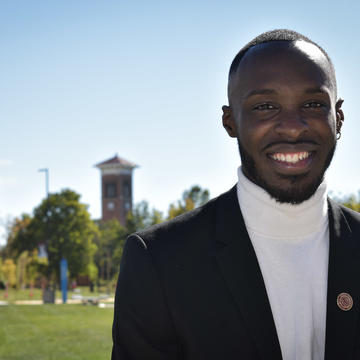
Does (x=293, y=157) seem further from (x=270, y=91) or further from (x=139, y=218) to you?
(x=139, y=218)

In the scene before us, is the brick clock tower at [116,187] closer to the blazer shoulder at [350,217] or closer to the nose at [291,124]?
the blazer shoulder at [350,217]

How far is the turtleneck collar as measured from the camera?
7.63ft

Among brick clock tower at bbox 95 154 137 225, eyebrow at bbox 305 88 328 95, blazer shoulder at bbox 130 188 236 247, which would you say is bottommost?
blazer shoulder at bbox 130 188 236 247

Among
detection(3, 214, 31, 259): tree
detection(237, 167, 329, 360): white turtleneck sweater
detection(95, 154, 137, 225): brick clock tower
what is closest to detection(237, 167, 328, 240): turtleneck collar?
detection(237, 167, 329, 360): white turtleneck sweater

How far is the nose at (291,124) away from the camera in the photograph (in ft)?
7.19

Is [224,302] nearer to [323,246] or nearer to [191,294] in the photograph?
[191,294]

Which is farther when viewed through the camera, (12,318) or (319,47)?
(12,318)

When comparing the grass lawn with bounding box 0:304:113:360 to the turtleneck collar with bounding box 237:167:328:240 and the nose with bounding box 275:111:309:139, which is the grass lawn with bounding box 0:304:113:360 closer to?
the turtleneck collar with bounding box 237:167:328:240

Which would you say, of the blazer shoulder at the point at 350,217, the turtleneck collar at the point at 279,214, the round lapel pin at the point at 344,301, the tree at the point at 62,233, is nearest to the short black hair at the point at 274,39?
the turtleneck collar at the point at 279,214

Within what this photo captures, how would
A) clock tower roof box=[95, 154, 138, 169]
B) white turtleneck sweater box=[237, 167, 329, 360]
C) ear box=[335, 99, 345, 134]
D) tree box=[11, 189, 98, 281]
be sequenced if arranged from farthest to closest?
clock tower roof box=[95, 154, 138, 169]
tree box=[11, 189, 98, 281]
ear box=[335, 99, 345, 134]
white turtleneck sweater box=[237, 167, 329, 360]

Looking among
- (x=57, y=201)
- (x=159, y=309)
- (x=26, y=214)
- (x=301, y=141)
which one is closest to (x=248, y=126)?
(x=301, y=141)

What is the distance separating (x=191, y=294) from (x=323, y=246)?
558 mm

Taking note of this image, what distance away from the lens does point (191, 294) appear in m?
2.27

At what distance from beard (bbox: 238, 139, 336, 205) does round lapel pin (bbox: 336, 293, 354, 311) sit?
37cm
